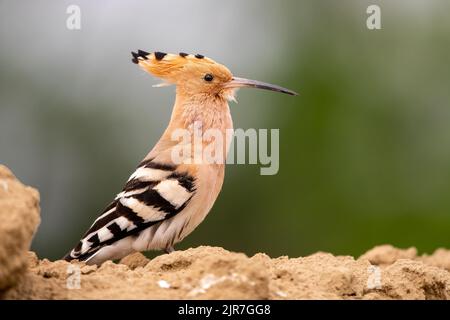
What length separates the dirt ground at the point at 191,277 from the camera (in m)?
1.60

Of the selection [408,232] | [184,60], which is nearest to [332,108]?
[408,232]

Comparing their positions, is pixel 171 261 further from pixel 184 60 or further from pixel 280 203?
pixel 280 203

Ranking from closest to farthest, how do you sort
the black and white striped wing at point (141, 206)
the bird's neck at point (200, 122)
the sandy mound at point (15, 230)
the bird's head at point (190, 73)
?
the sandy mound at point (15, 230) → the black and white striped wing at point (141, 206) → the bird's neck at point (200, 122) → the bird's head at point (190, 73)

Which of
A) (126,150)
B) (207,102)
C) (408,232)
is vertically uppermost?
(207,102)

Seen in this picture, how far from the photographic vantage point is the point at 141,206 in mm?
2828

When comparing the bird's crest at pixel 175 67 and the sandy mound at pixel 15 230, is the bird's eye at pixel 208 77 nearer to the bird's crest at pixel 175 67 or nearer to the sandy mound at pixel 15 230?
the bird's crest at pixel 175 67

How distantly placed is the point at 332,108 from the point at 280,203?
67cm

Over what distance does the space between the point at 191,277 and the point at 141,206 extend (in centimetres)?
108

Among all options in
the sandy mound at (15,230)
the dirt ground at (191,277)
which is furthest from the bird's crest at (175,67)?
the sandy mound at (15,230)

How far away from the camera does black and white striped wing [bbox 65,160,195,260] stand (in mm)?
2768

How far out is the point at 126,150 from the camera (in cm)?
507

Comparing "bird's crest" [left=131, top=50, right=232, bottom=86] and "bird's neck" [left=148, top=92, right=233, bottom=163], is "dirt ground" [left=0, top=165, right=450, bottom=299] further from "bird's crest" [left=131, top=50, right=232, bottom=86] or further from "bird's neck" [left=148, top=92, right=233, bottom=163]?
"bird's crest" [left=131, top=50, right=232, bottom=86]

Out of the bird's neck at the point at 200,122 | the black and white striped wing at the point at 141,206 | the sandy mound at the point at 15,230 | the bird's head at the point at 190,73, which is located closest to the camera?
the sandy mound at the point at 15,230

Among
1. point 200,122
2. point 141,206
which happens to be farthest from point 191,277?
point 200,122
